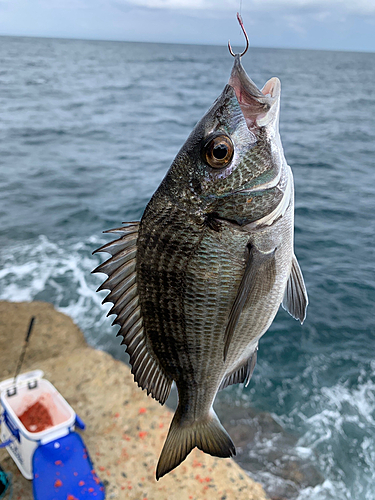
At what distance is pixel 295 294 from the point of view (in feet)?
6.70

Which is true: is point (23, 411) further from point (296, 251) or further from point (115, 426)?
point (296, 251)

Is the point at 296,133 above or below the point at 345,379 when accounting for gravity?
above

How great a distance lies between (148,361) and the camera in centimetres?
201

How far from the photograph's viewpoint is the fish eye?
171 centimetres

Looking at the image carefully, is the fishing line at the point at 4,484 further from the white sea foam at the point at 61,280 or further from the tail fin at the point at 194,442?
the white sea foam at the point at 61,280

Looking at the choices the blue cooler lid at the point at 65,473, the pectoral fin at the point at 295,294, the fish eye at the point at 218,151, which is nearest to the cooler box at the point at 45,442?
the blue cooler lid at the point at 65,473

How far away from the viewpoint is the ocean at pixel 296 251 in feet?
23.7

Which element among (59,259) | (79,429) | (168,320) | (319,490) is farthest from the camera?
(59,259)

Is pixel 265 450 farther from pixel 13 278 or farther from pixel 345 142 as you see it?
pixel 345 142

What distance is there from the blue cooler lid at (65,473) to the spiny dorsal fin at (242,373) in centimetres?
347

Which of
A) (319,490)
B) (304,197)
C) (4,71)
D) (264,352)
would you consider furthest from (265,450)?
(4,71)

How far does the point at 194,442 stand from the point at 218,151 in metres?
1.33

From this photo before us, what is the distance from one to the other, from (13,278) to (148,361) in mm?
9983

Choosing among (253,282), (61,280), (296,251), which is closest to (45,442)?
(253,282)
